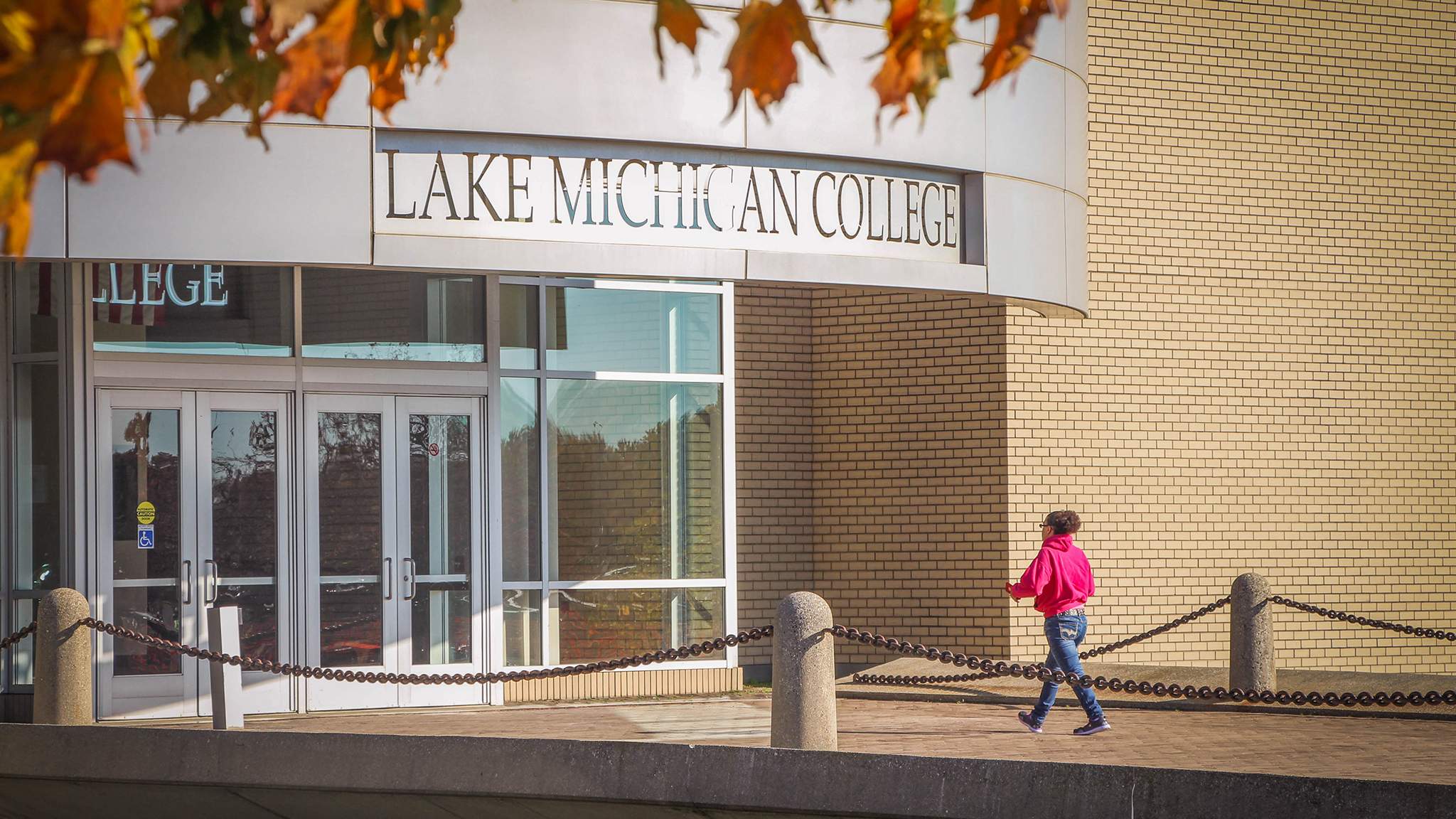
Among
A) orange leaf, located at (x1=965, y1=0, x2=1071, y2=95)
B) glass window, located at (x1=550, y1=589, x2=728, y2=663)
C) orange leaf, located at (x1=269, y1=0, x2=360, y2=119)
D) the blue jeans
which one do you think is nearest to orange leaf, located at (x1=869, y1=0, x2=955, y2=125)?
orange leaf, located at (x1=965, y1=0, x2=1071, y2=95)

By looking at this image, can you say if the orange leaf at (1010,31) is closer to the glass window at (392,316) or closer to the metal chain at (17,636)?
the metal chain at (17,636)

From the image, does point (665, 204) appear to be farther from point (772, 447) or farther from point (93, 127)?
point (93, 127)

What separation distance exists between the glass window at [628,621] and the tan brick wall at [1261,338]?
317 cm

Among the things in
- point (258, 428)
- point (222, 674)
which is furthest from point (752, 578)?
point (222, 674)

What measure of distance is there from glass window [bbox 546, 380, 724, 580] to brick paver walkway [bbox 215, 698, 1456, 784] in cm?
143

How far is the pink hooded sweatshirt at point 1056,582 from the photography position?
10602mm

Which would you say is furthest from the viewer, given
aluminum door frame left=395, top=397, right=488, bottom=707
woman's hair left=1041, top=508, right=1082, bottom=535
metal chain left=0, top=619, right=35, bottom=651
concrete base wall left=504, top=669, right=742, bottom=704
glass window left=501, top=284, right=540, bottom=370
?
concrete base wall left=504, top=669, right=742, bottom=704

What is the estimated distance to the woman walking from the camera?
34.8ft

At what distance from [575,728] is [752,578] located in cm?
543

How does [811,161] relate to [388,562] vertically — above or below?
above

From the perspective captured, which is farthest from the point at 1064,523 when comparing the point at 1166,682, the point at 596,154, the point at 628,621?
the point at 628,621

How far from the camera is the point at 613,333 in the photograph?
48.1 ft

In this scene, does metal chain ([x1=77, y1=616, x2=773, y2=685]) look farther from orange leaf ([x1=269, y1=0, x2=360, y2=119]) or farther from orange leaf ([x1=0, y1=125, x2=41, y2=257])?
orange leaf ([x1=0, y1=125, x2=41, y2=257])

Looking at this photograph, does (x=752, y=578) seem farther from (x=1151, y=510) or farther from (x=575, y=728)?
(x=575, y=728)
